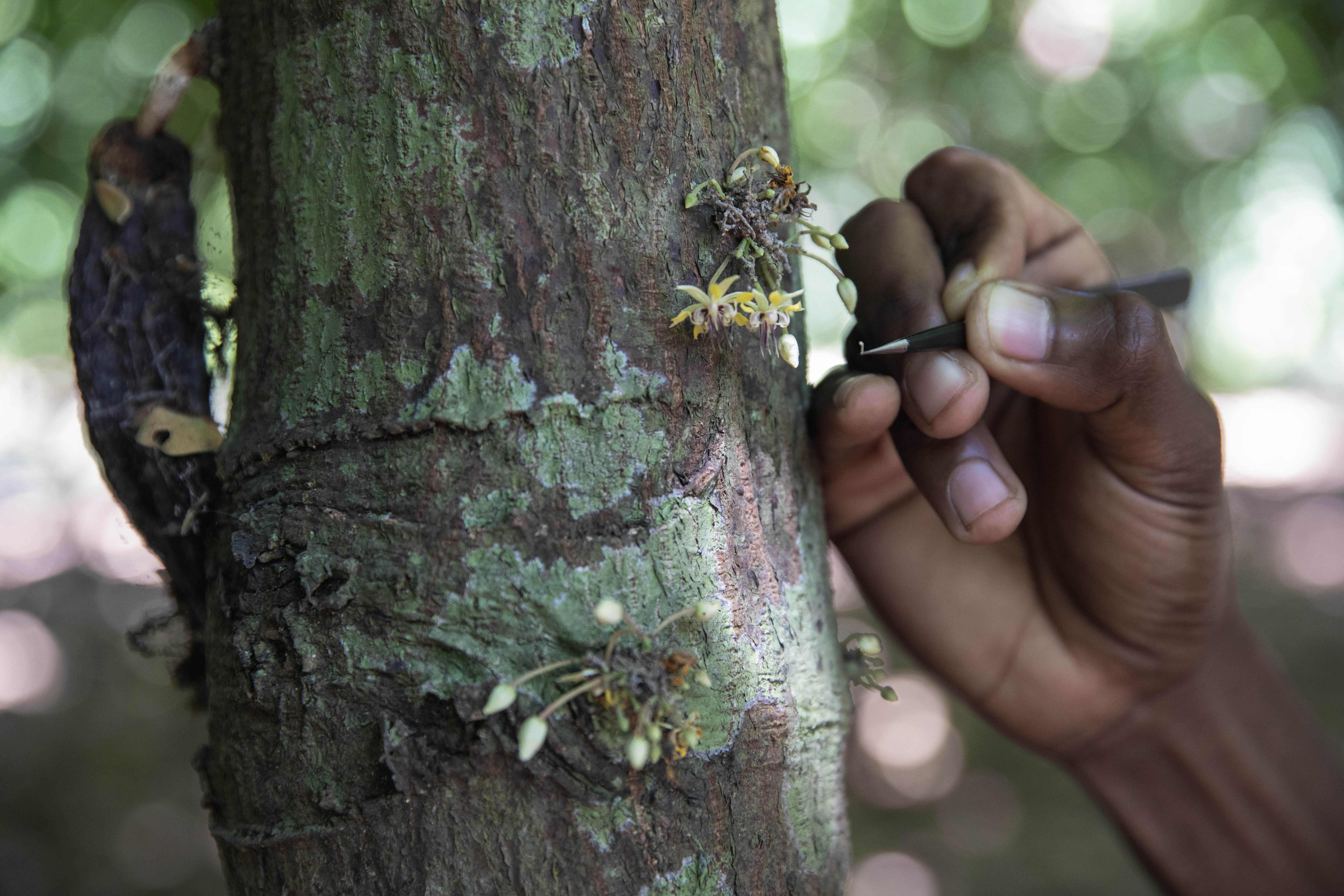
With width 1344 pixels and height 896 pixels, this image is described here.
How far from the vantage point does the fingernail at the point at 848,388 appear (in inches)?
43.4

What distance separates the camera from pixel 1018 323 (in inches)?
42.9

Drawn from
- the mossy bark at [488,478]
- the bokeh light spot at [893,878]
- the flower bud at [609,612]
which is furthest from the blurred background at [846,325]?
the flower bud at [609,612]

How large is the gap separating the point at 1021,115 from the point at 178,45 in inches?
374

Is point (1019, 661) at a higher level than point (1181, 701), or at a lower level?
higher

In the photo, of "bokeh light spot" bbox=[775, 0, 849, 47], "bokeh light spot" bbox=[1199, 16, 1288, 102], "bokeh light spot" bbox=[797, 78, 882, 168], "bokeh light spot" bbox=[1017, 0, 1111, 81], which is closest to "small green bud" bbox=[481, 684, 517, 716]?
"bokeh light spot" bbox=[775, 0, 849, 47]

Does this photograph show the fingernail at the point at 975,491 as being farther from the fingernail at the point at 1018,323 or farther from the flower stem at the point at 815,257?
the flower stem at the point at 815,257

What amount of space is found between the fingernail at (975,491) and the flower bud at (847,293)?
0.90 ft

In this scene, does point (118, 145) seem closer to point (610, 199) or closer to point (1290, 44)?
point (610, 199)

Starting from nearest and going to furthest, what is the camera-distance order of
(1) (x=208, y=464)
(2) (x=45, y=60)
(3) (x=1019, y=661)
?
(1) (x=208, y=464) < (3) (x=1019, y=661) < (2) (x=45, y=60)

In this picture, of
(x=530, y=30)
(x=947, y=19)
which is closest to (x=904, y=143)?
(x=947, y=19)

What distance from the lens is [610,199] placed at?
34.9 inches

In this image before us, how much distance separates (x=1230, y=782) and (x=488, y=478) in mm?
1708

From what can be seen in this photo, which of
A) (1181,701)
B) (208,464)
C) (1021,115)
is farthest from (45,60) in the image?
(1021,115)

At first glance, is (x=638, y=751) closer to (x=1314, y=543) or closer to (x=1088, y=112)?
(x=1314, y=543)
